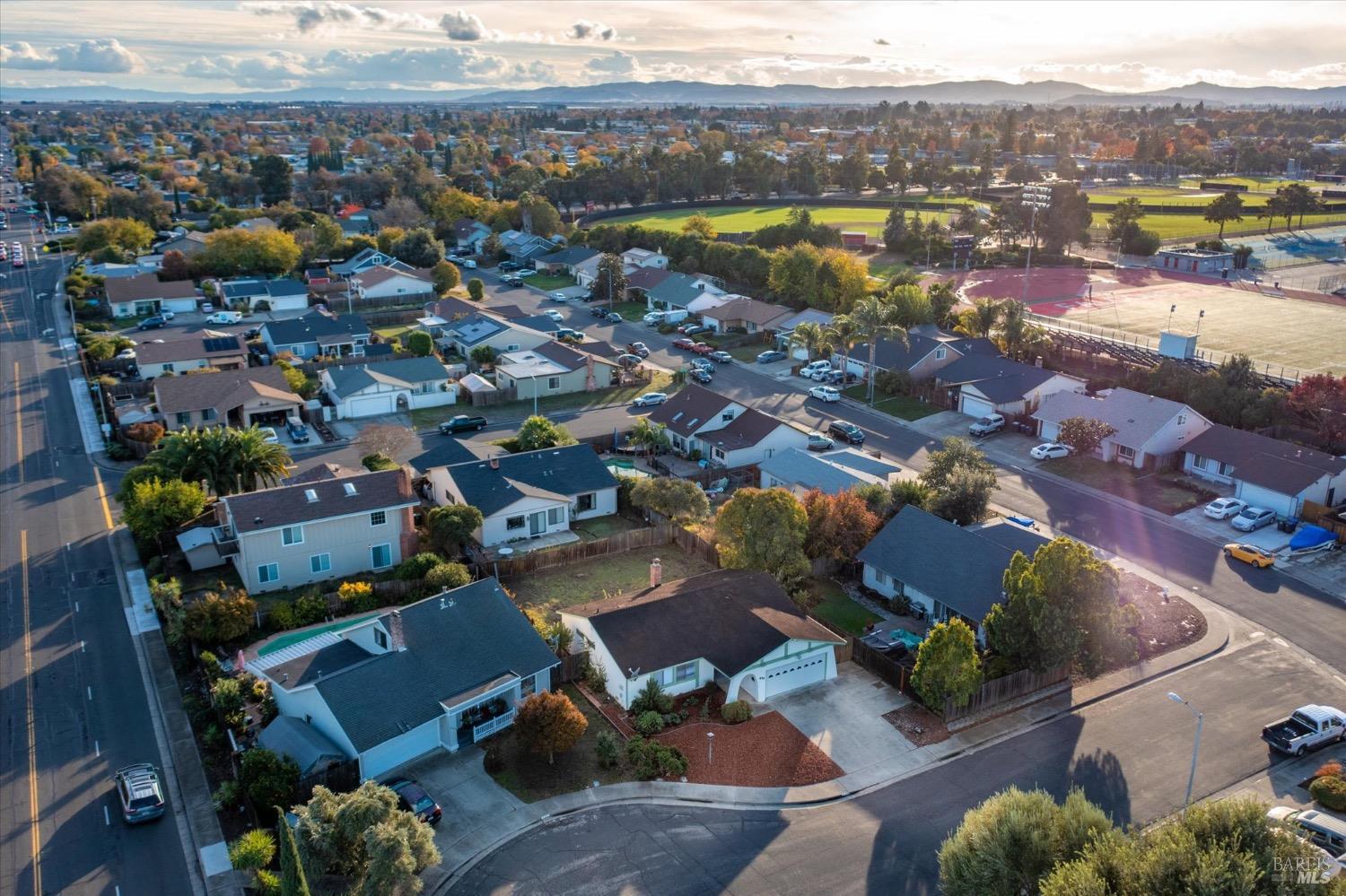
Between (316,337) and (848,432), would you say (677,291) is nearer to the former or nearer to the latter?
(316,337)

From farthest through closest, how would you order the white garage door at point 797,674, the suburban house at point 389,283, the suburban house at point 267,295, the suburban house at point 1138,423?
the suburban house at point 389,283, the suburban house at point 267,295, the suburban house at point 1138,423, the white garage door at point 797,674

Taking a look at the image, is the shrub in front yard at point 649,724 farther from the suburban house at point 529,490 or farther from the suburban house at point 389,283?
the suburban house at point 389,283

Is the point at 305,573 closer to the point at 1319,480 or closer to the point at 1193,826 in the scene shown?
the point at 1193,826

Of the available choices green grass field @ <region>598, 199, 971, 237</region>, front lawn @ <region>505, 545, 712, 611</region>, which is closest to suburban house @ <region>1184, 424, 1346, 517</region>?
front lawn @ <region>505, 545, 712, 611</region>

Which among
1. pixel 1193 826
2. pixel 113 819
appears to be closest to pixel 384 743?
pixel 113 819

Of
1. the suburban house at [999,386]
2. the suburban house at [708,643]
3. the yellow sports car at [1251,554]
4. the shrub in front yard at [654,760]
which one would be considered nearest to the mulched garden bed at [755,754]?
the shrub in front yard at [654,760]

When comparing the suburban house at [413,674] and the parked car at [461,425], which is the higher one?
the suburban house at [413,674]

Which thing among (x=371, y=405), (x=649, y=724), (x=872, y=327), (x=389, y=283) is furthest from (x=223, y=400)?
(x=872, y=327)
